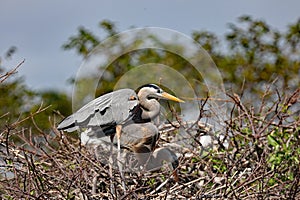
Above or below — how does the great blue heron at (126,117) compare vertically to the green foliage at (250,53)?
below

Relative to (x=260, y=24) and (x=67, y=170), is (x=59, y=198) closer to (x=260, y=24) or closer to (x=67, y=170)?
(x=67, y=170)

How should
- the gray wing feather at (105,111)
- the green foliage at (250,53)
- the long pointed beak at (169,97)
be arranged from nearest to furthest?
1. the gray wing feather at (105,111)
2. the long pointed beak at (169,97)
3. the green foliage at (250,53)

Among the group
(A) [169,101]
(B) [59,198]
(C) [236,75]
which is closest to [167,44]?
(A) [169,101]

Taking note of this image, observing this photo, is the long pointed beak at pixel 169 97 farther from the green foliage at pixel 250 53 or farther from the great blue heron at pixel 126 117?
the green foliage at pixel 250 53

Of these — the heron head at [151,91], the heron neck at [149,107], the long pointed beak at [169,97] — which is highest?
the long pointed beak at [169,97]

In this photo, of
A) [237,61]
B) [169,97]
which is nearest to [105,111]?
[169,97]

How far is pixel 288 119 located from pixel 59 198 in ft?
5.87

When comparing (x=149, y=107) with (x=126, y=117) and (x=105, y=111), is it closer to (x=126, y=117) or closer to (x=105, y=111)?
(x=126, y=117)

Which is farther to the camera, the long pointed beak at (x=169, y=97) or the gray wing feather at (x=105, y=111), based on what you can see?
the long pointed beak at (x=169, y=97)

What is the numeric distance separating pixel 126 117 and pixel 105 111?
0.39ft

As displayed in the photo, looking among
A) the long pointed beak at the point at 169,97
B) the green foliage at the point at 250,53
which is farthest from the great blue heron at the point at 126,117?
the green foliage at the point at 250,53

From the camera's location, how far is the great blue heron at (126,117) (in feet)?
13.5

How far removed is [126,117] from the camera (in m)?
4.16

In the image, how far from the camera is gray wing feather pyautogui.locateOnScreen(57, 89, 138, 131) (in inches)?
162
